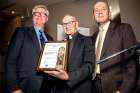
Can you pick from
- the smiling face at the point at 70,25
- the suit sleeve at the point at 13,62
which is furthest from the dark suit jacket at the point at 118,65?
the suit sleeve at the point at 13,62

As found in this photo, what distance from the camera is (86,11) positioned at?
4445 millimetres

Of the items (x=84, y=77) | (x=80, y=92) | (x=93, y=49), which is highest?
(x=93, y=49)

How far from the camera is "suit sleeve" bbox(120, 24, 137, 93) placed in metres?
2.12

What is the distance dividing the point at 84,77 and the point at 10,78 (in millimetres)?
672

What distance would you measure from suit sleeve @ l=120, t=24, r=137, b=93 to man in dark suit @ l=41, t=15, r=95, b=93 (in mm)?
294

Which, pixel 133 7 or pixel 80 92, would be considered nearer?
pixel 80 92

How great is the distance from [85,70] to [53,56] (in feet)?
0.99

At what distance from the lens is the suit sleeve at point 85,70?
2.08m

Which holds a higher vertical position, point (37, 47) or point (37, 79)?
point (37, 47)

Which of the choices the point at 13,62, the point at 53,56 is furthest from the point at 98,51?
the point at 13,62

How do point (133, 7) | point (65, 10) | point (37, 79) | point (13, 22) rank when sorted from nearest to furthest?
point (37, 79)
point (133, 7)
point (65, 10)
point (13, 22)

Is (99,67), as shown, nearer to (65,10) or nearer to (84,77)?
(84,77)

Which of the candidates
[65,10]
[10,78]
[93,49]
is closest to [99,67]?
[93,49]

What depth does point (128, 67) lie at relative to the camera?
7.12 feet
